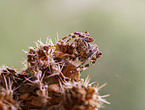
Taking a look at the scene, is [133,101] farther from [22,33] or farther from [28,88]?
[22,33]

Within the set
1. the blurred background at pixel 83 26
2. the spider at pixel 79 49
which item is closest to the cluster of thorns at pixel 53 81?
the spider at pixel 79 49

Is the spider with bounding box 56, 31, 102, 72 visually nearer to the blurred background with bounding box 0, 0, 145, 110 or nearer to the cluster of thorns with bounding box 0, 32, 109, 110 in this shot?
the cluster of thorns with bounding box 0, 32, 109, 110

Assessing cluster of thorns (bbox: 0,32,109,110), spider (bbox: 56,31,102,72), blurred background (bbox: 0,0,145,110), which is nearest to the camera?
cluster of thorns (bbox: 0,32,109,110)

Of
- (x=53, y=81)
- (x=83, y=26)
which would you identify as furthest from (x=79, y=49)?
(x=83, y=26)

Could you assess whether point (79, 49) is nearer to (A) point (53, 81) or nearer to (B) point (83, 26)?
(A) point (53, 81)

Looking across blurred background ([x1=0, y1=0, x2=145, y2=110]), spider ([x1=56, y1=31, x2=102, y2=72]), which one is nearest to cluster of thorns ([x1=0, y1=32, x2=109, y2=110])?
spider ([x1=56, y1=31, x2=102, y2=72])

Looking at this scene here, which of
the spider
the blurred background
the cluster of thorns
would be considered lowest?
the cluster of thorns

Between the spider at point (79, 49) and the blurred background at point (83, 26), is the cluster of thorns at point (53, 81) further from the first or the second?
the blurred background at point (83, 26)
